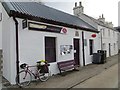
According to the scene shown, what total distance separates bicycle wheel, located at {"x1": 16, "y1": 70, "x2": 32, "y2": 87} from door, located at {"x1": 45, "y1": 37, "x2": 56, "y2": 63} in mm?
2104

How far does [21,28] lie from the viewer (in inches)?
341

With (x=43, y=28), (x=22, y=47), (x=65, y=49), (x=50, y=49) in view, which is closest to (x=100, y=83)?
(x=50, y=49)

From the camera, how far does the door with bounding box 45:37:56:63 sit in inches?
417

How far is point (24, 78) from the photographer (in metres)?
8.52

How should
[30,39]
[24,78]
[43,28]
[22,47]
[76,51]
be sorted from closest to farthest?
[24,78] < [22,47] < [30,39] < [43,28] < [76,51]

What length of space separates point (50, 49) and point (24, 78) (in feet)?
10.1

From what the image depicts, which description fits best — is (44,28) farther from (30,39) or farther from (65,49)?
(65,49)

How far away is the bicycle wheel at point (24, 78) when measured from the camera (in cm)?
812

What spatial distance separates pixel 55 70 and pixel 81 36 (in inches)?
216

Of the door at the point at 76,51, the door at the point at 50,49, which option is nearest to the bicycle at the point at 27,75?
the door at the point at 50,49

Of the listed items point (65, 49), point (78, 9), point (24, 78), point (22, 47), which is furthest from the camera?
point (78, 9)

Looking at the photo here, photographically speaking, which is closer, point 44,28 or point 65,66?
point 44,28

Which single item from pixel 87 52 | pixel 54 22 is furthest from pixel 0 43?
pixel 87 52

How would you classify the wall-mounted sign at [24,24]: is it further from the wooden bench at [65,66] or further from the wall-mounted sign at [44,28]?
the wooden bench at [65,66]
